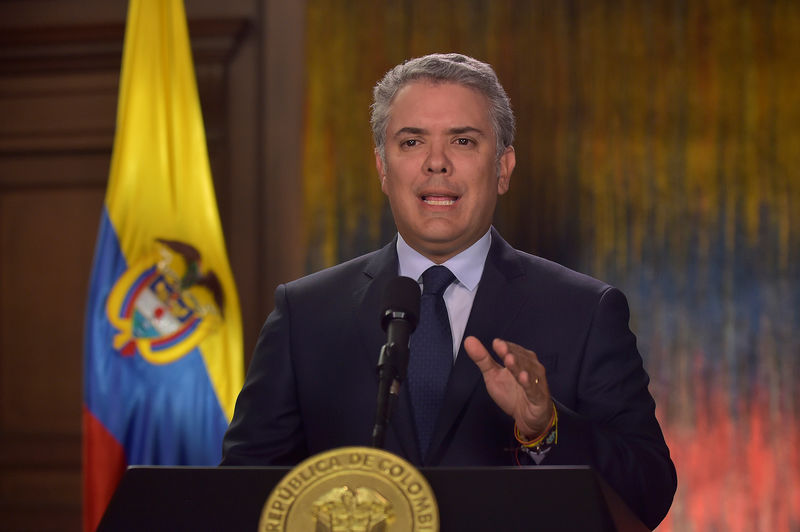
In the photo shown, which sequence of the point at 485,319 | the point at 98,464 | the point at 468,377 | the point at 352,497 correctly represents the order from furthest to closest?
the point at 98,464, the point at 485,319, the point at 468,377, the point at 352,497

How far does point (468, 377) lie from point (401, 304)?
414mm

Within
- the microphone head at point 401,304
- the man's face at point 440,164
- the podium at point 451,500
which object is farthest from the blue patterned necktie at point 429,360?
the podium at point 451,500

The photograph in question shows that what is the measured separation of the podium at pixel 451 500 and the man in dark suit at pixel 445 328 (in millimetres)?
520

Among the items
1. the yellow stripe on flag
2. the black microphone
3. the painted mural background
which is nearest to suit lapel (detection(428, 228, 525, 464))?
the black microphone

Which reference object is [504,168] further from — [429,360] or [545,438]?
[545,438]

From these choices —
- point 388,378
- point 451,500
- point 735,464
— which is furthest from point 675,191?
point 451,500

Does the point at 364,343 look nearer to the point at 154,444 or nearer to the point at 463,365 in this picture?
the point at 463,365

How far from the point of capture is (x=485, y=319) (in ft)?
5.94

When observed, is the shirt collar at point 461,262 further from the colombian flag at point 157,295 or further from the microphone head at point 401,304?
the colombian flag at point 157,295

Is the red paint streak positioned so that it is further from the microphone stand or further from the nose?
the microphone stand

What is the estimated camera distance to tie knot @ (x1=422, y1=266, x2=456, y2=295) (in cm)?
187

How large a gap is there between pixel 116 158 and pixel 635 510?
289 cm

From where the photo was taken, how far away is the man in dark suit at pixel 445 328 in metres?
1.69

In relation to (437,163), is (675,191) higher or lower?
higher
